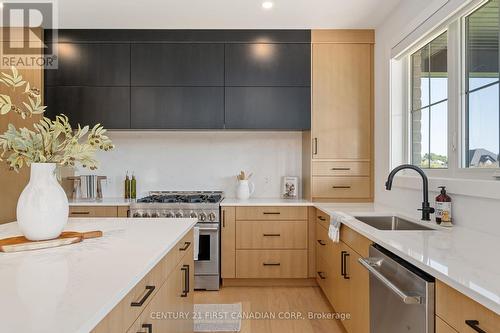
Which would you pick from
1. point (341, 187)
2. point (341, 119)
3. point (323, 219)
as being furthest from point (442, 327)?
point (341, 119)

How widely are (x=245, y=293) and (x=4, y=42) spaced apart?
3437mm

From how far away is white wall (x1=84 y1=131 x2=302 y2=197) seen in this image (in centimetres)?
393

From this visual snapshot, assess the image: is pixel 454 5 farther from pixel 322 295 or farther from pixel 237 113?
pixel 322 295

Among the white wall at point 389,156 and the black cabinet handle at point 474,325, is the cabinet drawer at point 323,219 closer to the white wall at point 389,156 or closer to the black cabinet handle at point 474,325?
the white wall at point 389,156

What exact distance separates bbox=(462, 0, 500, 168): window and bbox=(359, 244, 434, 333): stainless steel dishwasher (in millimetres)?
867

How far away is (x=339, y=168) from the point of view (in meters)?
3.48

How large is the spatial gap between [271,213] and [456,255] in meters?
2.09

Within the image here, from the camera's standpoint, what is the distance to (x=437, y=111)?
A: 8.14 ft

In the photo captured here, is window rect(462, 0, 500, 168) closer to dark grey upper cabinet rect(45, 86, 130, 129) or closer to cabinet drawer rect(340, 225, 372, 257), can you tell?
cabinet drawer rect(340, 225, 372, 257)

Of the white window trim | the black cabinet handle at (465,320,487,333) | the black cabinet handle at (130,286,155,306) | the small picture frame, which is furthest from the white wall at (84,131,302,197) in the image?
the black cabinet handle at (465,320,487,333)

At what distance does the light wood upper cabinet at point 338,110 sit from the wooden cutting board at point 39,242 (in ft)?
8.10

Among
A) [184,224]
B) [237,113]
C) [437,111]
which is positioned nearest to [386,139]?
[437,111]

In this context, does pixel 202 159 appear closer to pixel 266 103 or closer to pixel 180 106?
pixel 180 106

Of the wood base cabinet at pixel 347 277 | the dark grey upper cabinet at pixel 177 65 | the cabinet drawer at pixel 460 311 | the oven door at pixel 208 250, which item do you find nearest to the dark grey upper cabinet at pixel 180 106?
the dark grey upper cabinet at pixel 177 65
